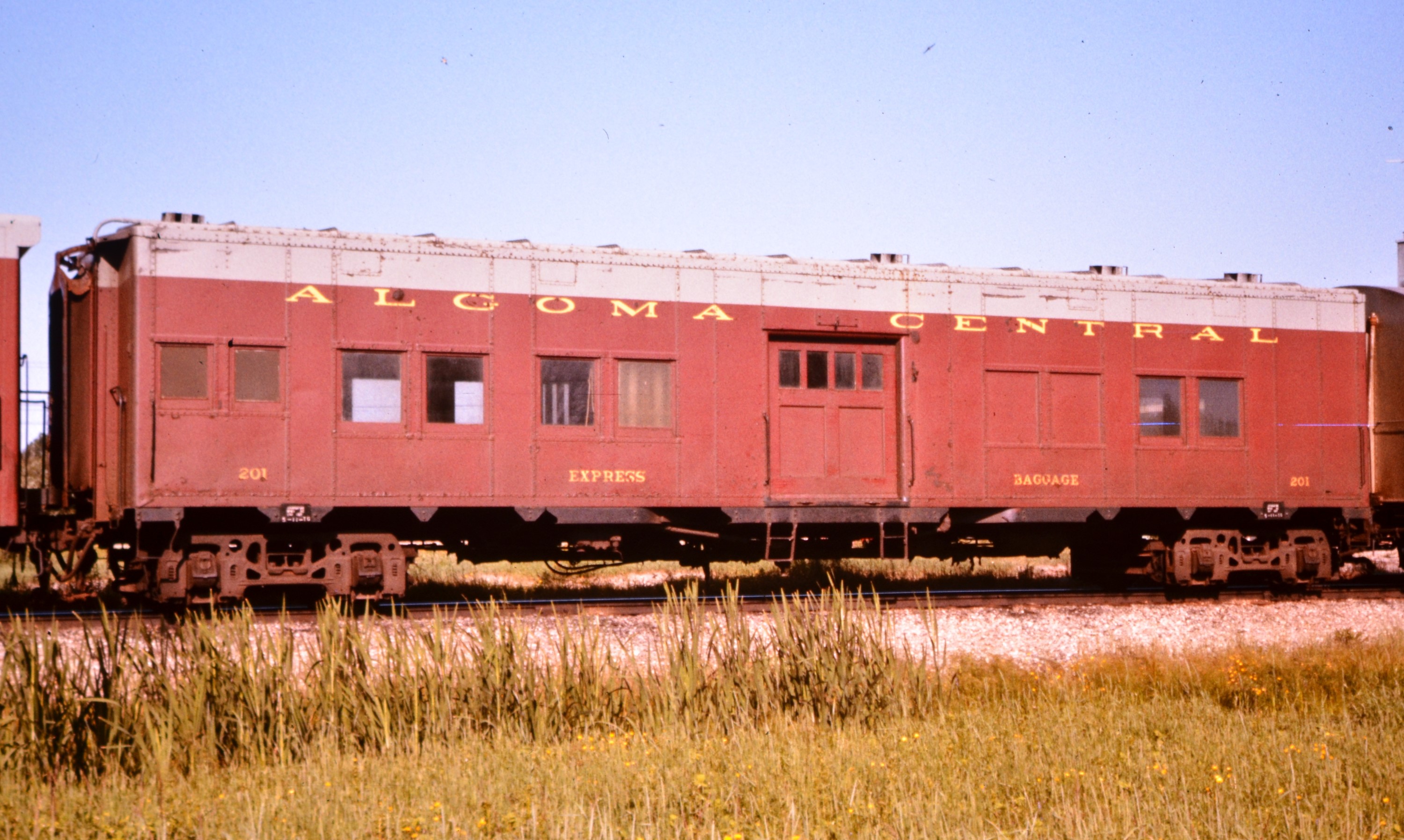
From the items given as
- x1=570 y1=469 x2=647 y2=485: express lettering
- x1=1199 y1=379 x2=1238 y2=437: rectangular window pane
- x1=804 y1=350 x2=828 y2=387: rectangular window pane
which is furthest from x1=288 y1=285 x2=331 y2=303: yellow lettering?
x1=1199 y1=379 x2=1238 y2=437: rectangular window pane

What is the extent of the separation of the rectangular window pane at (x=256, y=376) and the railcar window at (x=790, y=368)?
5445mm

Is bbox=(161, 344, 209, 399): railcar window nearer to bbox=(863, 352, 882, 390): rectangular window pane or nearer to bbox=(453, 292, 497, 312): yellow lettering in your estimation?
bbox=(453, 292, 497, 312): yellow lettering

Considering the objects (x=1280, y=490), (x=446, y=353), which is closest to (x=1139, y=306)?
(x=1280, y=490)

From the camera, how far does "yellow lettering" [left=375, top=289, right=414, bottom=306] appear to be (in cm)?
1135

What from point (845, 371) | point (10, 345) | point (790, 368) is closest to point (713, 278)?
point (790, 368)

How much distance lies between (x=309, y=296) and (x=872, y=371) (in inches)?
248

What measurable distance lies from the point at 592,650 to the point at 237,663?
7.10 feet

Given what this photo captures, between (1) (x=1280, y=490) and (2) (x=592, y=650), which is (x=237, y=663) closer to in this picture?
(2) (x=592, y=650)

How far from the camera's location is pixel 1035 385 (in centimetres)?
1302

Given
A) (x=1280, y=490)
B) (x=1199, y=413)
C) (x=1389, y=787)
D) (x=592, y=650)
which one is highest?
(x=1199, y=413)

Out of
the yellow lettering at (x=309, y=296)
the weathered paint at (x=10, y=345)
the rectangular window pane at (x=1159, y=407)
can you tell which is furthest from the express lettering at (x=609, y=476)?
the rectangular window pane at (x=1159, y=407)

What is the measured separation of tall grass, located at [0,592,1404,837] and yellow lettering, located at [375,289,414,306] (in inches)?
178

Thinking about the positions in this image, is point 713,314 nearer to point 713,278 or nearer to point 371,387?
point 713,278

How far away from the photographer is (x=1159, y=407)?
13414 mm
